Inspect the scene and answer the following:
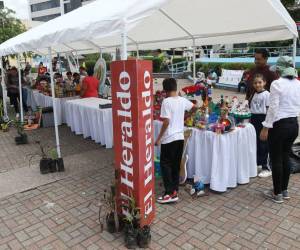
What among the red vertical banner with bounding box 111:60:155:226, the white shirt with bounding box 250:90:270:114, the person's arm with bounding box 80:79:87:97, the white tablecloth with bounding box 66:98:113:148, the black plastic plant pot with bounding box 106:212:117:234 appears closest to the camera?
the red vertical banner with bounding box 111:60:155:226

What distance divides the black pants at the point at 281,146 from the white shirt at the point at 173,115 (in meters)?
1.12

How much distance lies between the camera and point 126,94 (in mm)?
3000

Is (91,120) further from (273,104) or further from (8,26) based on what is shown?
(8,26)

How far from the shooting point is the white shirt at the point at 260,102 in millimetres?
4468

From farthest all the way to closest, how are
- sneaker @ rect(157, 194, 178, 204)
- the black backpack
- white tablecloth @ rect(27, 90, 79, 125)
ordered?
white tablecloth @ rect(27, 90, 79, 125)
the black backpack
sneaker @ rect(157, 194, 178, 204)

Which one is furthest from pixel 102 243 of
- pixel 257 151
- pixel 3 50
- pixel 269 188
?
pixel 3 50

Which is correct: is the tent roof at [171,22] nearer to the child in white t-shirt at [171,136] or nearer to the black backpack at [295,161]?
the child in white t-shirt at [171,136]

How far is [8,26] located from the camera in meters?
19.0

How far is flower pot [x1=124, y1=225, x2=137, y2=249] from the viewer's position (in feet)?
10.1

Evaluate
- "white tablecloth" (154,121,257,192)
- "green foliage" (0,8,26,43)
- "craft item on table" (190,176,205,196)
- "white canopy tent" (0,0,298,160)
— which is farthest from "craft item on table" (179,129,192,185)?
"green foliage" (0,8,26,43)

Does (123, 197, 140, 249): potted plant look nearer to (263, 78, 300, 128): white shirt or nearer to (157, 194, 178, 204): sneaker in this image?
(157, 194, 178, 204): sneaker

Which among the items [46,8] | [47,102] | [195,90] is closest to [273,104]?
[195,90]

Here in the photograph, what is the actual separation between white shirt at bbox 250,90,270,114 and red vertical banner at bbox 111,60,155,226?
210 centimetres

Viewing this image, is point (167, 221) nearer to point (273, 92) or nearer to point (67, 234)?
point (67, 234)
